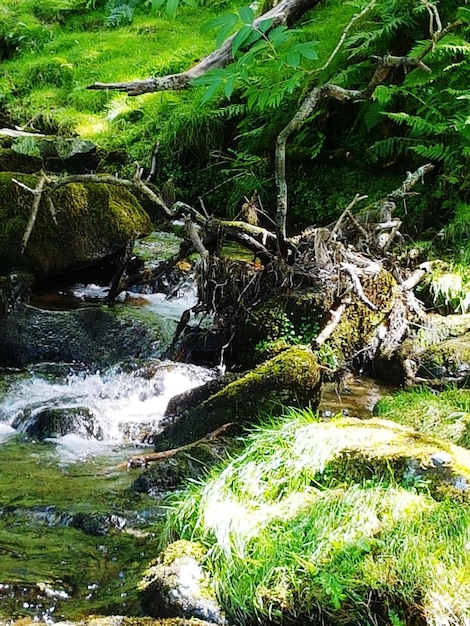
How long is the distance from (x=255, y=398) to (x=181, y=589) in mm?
1686

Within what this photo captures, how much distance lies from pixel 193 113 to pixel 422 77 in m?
4.03

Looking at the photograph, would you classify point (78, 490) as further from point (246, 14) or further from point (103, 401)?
point (246, 14)

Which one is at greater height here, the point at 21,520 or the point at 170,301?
the point at 21,520

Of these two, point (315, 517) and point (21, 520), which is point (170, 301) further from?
point (315, 517)

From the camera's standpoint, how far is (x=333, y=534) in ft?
8.26

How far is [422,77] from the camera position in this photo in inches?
284

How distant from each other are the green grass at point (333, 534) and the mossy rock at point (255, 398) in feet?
2.51

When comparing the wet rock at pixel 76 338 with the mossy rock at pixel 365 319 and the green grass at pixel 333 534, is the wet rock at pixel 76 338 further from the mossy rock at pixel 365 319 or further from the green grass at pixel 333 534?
the green grass at pixel 333 534

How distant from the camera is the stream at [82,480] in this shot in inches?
108


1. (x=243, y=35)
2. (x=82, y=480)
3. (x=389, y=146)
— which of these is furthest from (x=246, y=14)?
(x=389, y=146)

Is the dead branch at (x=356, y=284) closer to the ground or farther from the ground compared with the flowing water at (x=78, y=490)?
farther from the ground

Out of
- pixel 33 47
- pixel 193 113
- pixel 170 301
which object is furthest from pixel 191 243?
pixel 33 47

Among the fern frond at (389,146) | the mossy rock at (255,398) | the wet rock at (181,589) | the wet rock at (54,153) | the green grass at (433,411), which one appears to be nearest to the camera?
the wet rock at (181,589)

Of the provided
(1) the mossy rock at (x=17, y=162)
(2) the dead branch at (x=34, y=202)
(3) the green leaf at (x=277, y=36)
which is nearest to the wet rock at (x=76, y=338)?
(2) the dead branch at (x=34, y=202)
